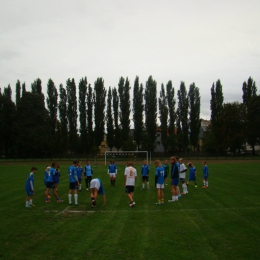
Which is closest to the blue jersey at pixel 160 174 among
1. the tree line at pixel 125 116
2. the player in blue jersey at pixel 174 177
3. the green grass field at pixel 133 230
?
the player in blue jersey at pixel 174 177

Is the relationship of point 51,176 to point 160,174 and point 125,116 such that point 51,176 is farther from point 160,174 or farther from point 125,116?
point 125,116

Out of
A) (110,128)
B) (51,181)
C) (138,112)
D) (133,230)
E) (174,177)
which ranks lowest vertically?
(133,230)

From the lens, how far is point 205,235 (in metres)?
8.57

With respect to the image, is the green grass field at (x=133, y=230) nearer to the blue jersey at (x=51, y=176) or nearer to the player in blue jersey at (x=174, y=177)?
the player in blue jersey at (x=174, y=177)

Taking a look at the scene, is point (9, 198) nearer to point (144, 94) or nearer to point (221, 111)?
point (144, 94)

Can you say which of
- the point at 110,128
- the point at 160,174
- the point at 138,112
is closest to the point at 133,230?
the point at 160,174

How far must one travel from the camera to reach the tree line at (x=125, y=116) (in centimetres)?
6962

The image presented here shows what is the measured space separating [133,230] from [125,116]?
64.2 m

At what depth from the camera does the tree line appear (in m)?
69.6

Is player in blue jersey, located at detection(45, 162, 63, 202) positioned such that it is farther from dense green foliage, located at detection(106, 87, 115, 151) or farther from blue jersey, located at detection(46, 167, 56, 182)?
dense green foliage, located at detection(106, 87, 115, 151)

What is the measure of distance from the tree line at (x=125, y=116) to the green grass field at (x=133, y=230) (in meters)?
56.0

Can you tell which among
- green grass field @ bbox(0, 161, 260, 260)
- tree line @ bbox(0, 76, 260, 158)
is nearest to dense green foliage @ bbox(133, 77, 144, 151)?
tree line @ bbox(0, 76, 260, 158)

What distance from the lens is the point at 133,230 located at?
915cm

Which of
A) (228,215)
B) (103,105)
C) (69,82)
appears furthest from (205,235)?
(69,82)
